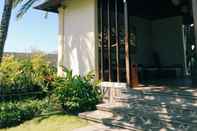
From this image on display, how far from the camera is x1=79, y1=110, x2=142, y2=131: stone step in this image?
749 centimetres

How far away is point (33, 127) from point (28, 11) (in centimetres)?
578

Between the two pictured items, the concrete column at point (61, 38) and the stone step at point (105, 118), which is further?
the concrete column at point (61, 38)

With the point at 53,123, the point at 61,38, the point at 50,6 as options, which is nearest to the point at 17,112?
the point at 53,123

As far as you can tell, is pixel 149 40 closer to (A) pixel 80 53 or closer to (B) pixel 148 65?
(B) pixel 148 65

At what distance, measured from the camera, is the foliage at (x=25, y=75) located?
431 inches

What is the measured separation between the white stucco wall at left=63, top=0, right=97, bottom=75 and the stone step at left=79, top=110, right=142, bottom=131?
270cm

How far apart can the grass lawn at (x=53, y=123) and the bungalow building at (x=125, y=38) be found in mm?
2395

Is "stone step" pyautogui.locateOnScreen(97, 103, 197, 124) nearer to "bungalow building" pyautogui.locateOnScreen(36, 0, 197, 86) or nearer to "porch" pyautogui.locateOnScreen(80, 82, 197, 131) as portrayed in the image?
"porch" pyautogui.locateOnScreen(80, 82, 197, 131)

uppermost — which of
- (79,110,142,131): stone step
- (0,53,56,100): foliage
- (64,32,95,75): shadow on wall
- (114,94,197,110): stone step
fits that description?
(64,32,95,75): shadow on wall

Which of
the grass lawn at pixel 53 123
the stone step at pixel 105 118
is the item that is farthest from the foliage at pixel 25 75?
the stone step at pixel 105 118

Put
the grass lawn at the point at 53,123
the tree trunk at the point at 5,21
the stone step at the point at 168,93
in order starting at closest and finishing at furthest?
the stone step at the point at 168,93 → the grass lawn at the point at 53,123 → the tree trunk at the point at 5,21

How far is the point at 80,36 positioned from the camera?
12.0 meters

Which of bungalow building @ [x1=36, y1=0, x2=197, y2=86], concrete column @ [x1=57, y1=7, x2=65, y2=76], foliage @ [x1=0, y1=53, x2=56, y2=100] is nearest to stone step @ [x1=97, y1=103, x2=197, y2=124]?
bungalow building @ [x1=36, y1=0, x2=197, y2=86]

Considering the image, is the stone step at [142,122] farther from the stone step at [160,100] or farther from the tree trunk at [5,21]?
the tree trunk at [5,21]
